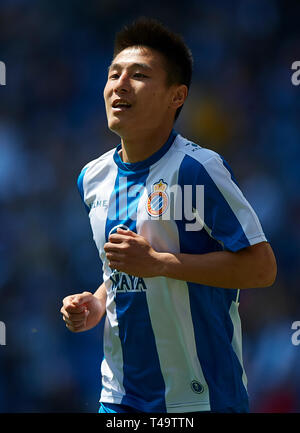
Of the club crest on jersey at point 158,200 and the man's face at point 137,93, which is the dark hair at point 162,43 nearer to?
the man's face at point 137,93

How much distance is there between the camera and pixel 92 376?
16.4 ft

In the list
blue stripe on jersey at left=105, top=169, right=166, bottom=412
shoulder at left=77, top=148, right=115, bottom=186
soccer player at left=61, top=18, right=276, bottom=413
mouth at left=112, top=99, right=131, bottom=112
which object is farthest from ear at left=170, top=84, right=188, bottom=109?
blue stripe on jersey at left=105, top=169, right=166, bottom=412

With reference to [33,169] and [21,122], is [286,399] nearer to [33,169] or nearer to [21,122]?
[33,169]

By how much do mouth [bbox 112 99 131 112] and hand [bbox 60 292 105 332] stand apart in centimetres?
74

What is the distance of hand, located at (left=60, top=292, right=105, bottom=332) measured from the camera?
251 centimetres

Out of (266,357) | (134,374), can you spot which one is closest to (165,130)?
(134,374)

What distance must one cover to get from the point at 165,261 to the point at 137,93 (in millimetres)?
693

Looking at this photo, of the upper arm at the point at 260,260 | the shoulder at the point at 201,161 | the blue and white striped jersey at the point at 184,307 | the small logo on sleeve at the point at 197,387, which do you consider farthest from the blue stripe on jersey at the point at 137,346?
the upper arm at the point at 260,260

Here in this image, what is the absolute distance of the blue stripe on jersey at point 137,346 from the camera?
2.43 metres

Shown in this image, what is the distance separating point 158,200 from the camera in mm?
2436

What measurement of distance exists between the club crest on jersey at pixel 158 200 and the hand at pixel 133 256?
0.58ft

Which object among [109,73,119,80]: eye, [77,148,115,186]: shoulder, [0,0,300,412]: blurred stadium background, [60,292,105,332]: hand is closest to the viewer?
[60,292,105,332]: hand

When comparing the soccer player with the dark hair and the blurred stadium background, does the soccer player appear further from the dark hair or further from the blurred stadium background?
the blurred stadium background

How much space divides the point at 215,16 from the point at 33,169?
6.78ft
